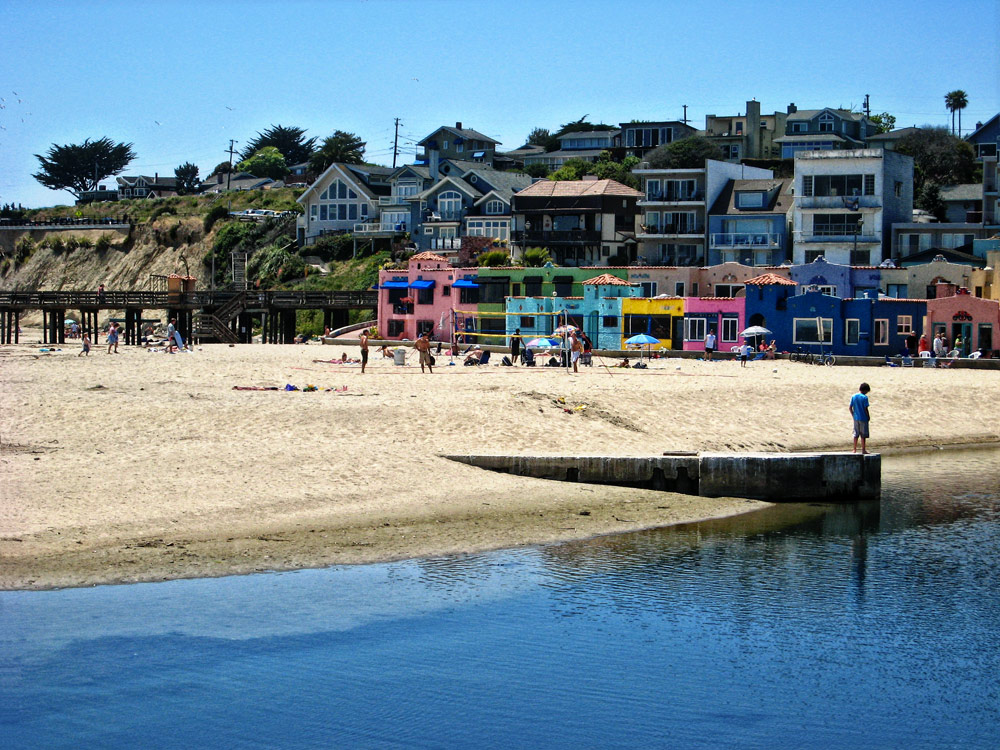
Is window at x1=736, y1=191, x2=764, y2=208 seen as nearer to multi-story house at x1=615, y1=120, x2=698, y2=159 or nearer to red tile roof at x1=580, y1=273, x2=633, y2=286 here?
red tile roof at x1=580, y1=273, x2=633, y2=286

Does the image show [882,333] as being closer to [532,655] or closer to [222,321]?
[222,321]

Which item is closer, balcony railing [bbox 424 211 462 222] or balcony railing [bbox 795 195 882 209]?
balcony railing [bbox 795 195 882 209]

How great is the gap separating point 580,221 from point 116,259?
201ft

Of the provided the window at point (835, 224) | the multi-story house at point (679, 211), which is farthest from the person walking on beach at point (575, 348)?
the multi-story house at point (679, 211)

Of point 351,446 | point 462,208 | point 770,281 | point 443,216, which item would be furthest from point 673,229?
point 351,446

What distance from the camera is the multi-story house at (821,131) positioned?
9538cm

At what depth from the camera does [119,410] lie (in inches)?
1074

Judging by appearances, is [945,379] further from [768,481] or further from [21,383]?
[21,383]

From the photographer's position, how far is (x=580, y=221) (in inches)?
3236

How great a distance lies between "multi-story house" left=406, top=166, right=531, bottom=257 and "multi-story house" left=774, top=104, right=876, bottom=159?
77.1 ft

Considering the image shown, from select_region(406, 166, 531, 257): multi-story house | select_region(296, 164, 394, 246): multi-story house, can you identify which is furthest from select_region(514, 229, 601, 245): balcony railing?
select_region(296, 164, 394, 246): multi-story house

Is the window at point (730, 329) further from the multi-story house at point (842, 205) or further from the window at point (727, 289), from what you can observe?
the multi-story house at point (842, 205)

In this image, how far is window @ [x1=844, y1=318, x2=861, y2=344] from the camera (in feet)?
172

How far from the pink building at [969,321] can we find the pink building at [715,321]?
9.00 meters
